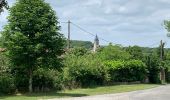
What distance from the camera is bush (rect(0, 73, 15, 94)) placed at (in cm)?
3591

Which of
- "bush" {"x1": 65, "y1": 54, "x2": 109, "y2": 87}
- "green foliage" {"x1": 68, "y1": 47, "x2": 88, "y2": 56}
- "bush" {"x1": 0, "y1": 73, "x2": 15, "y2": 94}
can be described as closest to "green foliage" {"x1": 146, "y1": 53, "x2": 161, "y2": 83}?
"green foliage" {"x1": 68, "y1": 47, "x2": 88, "y2": 56}

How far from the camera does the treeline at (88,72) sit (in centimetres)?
3831

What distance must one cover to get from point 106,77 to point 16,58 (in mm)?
18104

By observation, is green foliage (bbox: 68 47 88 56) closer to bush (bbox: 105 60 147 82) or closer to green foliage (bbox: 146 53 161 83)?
bush (bbox: 105 60 147 82)

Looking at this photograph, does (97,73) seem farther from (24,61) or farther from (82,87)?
(24,61)

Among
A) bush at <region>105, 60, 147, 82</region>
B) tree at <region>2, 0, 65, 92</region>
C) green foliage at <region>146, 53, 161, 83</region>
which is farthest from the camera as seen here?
green foliage at <region>146, 53, 161, 83</region>

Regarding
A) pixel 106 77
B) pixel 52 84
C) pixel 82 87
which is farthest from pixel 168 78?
pixel 52 84

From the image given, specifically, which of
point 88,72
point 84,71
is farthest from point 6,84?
point 88,72

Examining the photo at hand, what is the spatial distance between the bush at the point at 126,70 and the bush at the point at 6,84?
67.3ft

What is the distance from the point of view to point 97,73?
164 ft

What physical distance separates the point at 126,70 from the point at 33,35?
25757 mm

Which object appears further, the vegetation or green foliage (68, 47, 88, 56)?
green foliage (68, 47, 88, 56)

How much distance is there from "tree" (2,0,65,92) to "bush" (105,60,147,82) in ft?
64.6

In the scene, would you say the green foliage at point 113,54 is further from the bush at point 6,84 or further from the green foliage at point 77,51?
the bush at point 6,84
